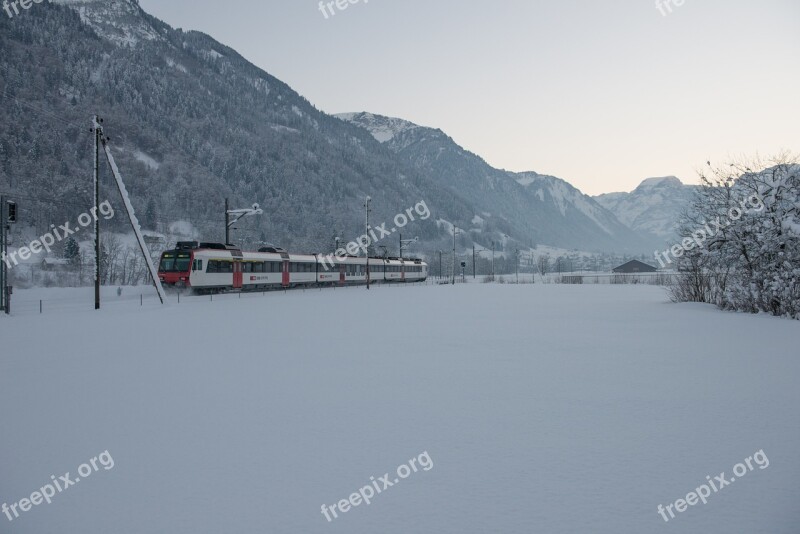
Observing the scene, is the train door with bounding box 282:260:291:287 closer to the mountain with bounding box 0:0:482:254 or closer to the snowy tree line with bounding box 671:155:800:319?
the snowy tree line with bounding box 671:155:800:319

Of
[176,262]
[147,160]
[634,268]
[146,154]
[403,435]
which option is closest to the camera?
[403,435]

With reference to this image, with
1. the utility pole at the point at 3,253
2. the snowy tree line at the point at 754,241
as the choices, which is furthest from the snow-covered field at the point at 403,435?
the utility pole at the point at 3,253

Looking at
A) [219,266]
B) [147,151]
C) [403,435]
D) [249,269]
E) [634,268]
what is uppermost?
[147,151]

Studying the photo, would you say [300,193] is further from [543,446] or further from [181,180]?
[543,446]

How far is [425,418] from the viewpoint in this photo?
641 centimetres

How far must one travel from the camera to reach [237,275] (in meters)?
35.9

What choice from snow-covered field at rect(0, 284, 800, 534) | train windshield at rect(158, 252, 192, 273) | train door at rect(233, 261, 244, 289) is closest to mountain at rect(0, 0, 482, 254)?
train door at rect(233, 261, 244, 289)

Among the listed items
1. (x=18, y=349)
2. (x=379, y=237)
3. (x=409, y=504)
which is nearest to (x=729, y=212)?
(x=409, y=504)

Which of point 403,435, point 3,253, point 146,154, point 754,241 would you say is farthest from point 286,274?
point 146,154

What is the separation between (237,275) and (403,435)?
106 ft

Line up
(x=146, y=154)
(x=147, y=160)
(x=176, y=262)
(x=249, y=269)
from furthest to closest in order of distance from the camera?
(x=146, y=154) < (x=147, y=160) < (x=249, y=269) < (x=176, y=262)

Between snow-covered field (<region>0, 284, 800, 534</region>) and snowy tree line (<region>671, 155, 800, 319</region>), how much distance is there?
9.50 metres

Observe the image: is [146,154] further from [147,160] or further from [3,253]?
[3,253]

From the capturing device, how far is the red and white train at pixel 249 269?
32.1m
